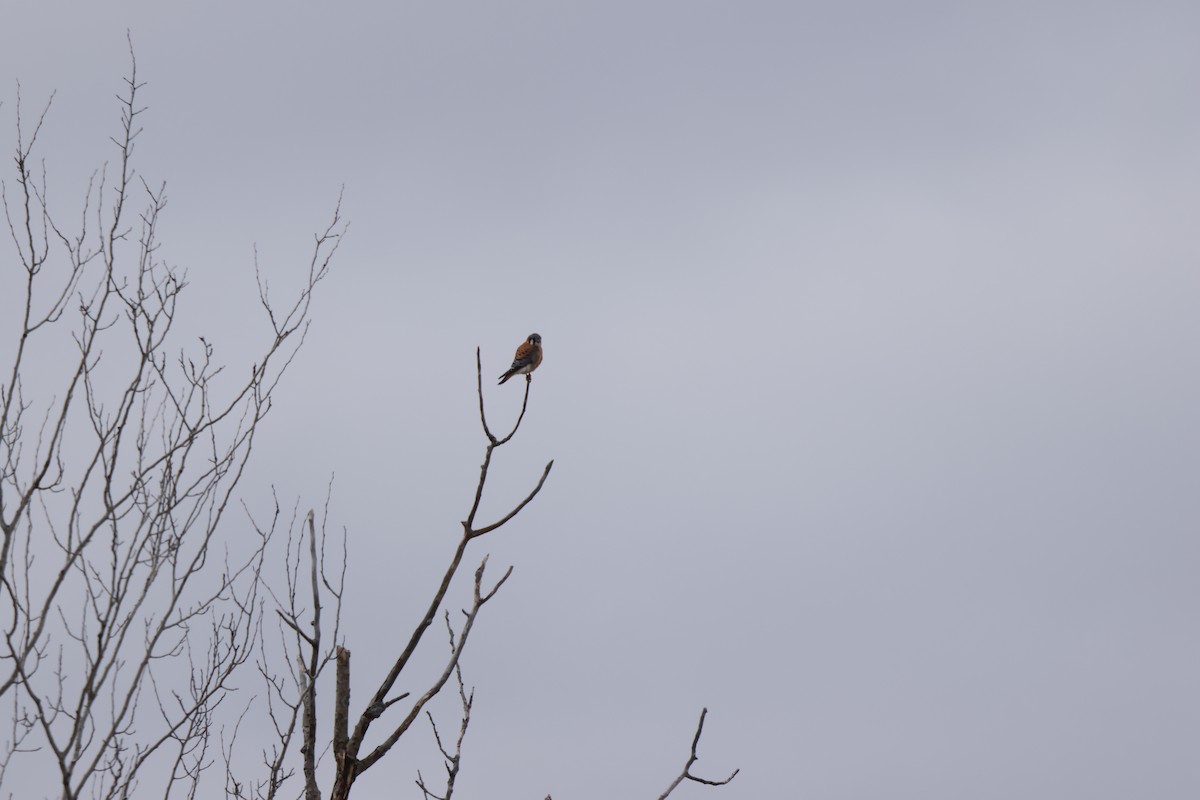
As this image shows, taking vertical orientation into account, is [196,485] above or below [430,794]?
above

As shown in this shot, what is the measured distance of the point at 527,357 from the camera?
12430 millimetres

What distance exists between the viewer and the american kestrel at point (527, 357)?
1226 cm

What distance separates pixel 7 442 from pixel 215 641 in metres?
3.98

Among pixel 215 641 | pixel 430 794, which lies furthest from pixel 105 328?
pixel 215 641

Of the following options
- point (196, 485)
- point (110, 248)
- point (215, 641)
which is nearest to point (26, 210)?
point (110, 248)

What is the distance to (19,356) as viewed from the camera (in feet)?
15.8

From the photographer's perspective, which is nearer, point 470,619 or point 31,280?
point 470,619

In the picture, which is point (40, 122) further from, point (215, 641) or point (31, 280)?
point (215, 641)

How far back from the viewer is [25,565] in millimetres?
5211

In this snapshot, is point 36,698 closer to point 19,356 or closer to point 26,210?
point 19,356

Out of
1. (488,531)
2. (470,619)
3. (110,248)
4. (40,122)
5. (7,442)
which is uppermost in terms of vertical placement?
(40,122)

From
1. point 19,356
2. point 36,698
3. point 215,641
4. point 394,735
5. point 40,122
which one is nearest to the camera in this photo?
point 394,735

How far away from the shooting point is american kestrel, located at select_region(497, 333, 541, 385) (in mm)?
12258

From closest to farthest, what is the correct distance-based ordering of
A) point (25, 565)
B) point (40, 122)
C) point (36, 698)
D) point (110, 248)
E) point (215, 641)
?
point (36, 698) < point (25, 565) < point (110, 248) < point (40, 122) < point (215, 641)
